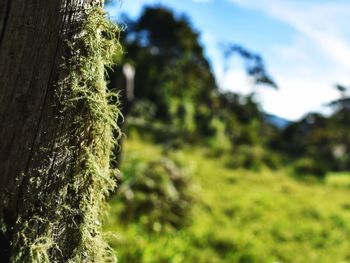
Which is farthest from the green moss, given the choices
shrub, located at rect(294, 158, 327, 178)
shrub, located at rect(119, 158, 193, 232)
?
shrub, located at rect(294, 158, 327, 178)

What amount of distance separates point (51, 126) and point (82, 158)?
0.71 feet

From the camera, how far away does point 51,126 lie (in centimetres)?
175

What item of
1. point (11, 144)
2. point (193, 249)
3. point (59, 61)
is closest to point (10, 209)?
point (11, 144)

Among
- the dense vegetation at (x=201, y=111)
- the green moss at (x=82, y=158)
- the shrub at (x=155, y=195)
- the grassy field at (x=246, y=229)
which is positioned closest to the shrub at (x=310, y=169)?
the dense vegetation at (x=201, y=111)

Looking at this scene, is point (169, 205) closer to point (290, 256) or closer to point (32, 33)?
point (290, 256)

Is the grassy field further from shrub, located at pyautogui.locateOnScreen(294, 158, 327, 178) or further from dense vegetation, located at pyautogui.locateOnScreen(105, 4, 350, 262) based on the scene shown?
shrub, located at pyautogui.locateOnScreen(294, 158, 327, 178)

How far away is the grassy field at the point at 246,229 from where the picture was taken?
20.6 feet

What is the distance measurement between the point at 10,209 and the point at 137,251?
395 centimetres

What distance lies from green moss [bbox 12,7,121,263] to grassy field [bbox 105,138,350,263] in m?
0.93

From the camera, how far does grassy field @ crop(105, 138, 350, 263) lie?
627cm

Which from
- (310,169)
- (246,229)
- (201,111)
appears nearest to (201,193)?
(246,229)

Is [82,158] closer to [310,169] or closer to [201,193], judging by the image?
[201,193]

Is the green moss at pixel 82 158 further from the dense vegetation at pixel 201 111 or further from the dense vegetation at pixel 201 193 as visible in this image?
the dense vegetation at pixel 201 111

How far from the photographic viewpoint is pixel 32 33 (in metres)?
1.67
